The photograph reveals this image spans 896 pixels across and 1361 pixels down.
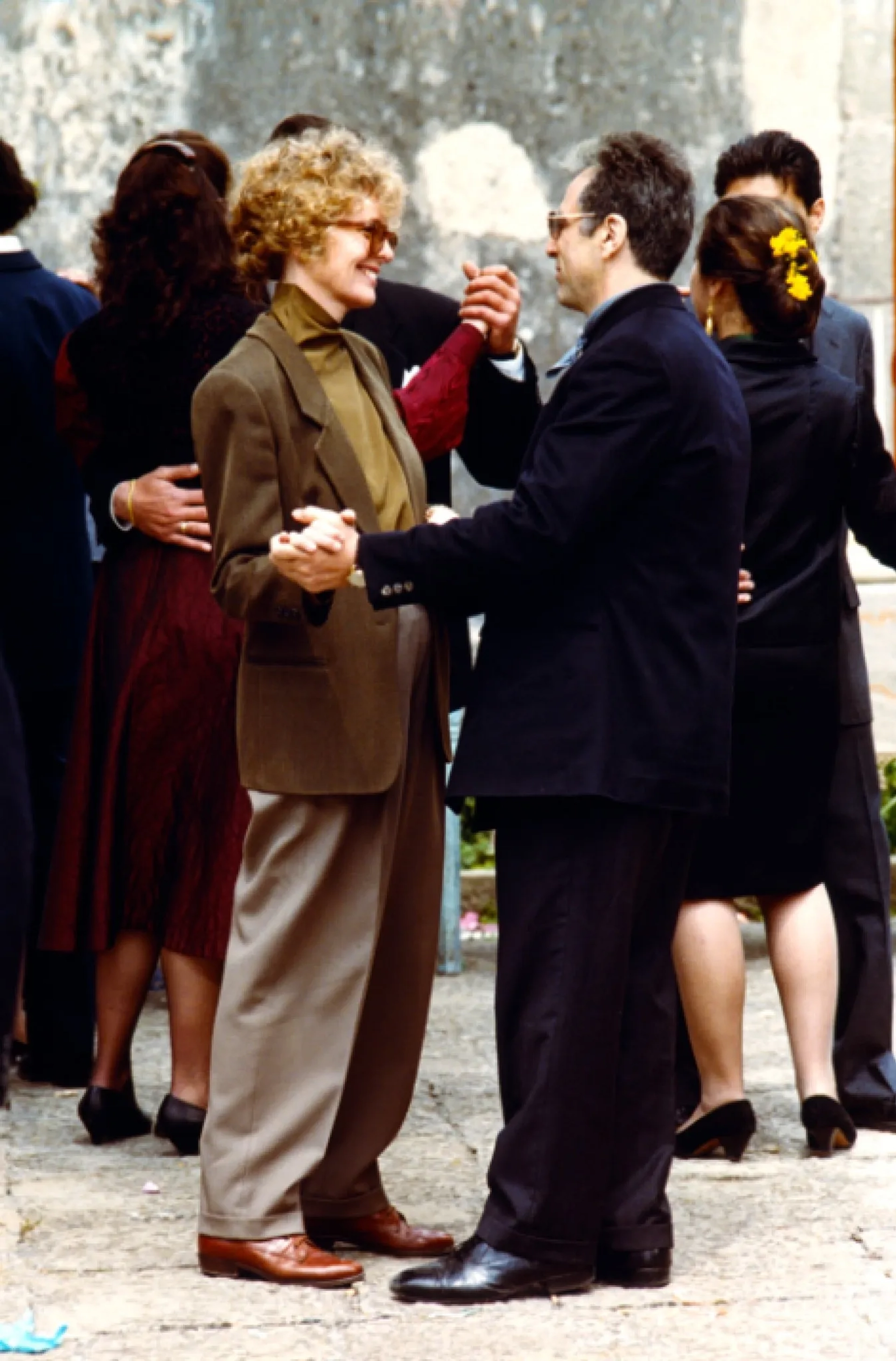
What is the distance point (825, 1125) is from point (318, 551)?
73.6 inches

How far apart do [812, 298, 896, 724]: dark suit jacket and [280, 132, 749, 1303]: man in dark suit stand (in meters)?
1.04

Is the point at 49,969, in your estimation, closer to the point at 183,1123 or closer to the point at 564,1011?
the point at 183,1123

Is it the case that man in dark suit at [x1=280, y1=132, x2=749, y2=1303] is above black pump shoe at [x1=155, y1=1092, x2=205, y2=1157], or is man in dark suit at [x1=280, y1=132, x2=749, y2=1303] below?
above

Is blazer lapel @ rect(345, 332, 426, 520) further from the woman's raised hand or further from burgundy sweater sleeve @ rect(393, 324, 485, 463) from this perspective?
the woman's raised hand

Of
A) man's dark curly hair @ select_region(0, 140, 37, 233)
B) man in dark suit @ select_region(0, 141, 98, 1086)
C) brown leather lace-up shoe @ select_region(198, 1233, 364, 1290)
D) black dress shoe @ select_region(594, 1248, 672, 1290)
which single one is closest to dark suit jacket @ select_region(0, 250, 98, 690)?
man in dark suit @ select_region(0, 141, 98, 1086)

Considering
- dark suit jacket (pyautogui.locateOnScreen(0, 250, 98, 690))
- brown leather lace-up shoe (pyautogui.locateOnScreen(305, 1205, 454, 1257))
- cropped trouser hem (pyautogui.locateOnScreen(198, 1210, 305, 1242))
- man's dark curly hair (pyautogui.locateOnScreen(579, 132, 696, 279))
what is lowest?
brown leather lace-up shoe (pyautogui.locateOnScreen(305, 1205, 454, 1257))

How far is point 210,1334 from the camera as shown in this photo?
150 inches

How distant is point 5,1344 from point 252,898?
0.84 metres

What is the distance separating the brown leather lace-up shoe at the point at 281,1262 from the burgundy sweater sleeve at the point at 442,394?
1.47 m

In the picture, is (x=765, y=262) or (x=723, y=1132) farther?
(x=723, y=1132)

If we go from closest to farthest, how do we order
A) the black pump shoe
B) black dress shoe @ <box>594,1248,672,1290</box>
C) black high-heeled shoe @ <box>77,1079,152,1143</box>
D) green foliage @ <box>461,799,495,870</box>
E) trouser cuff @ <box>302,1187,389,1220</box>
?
black dress shoe @ <box>594,1248,672,1290</box>, trouser cuff @ <box>302,1187,389,1220</box>, the black pump shoe, black high-heeled shoe @ <box>77,1079,152,1143</box>, green foliage @ <box>461,799,495,870</box>

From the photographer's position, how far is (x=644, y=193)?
399 centimetres

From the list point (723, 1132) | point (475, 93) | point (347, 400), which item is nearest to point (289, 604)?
point (347, 400)

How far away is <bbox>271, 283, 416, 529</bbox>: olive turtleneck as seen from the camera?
4137 millimetres
